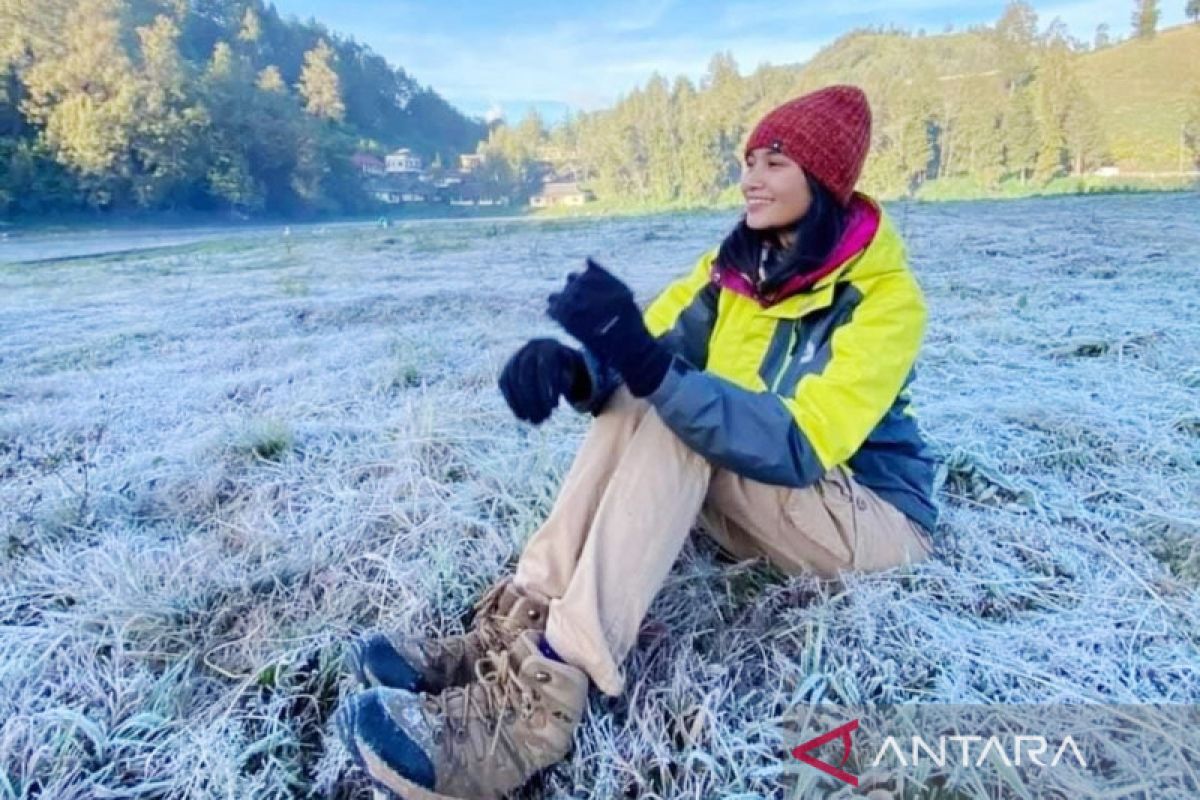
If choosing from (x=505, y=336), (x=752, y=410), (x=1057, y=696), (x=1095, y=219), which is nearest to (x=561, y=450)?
(x=752, y=410)

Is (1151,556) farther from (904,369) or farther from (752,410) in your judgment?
(752,410)

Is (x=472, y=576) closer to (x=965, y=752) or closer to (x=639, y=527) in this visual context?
(x=639, y=527)

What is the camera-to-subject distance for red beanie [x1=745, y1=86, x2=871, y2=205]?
4.66 ft

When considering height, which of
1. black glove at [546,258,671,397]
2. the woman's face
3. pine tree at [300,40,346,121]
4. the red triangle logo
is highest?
pine tree at [300,40,346,121]

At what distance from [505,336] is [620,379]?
300cm

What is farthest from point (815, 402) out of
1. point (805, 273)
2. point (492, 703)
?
point (492, 703)

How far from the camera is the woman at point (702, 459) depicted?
42.2 inches

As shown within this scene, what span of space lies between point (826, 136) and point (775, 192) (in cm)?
13

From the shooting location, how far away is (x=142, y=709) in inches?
49.3

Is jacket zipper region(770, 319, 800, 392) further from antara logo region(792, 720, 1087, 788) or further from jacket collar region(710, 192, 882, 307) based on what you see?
antara logo region(792, 720, 1087, 788)

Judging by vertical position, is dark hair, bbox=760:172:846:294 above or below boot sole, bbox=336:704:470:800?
above

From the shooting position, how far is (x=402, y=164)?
174 feet

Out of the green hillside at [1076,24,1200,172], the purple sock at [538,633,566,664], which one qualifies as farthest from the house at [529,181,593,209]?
the purple sock at [538,633,566,664]

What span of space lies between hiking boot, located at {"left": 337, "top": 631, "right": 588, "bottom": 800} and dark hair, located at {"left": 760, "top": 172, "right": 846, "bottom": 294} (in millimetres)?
767
